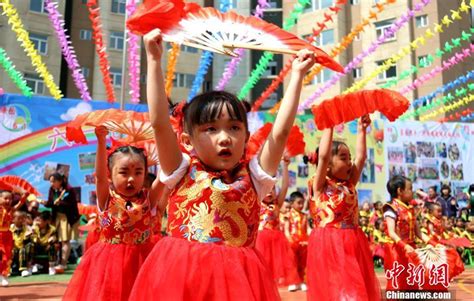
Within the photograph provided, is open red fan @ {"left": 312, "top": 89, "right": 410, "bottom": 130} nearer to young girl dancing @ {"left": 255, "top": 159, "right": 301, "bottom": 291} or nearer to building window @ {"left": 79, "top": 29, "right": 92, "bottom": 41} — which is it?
young girl dancing @ {"left": 255, "top": 159, "right": 301, "bottom": 291}

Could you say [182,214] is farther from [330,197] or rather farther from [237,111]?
[330,197]

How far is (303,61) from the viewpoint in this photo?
2.03 m

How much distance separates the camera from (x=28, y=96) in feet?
32.4

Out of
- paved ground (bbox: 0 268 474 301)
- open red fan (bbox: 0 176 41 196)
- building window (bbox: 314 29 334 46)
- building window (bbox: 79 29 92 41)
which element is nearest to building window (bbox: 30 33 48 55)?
building window (bbox: 79 29 92 41)

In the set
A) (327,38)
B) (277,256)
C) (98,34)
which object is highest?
(327,38)

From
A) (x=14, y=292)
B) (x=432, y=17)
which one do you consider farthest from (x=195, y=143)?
(x=432, y=17)

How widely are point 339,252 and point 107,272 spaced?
187cm

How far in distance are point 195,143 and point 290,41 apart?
24.9 inches

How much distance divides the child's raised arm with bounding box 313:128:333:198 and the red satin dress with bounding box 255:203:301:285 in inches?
115

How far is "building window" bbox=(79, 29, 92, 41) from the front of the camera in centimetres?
2136

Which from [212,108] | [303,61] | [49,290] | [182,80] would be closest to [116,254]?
[212,108]

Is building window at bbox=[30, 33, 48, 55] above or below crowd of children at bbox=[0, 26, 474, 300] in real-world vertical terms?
above

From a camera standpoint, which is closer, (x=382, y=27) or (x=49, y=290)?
(x=49, y=290)

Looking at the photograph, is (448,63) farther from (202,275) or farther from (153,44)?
(202,275)
